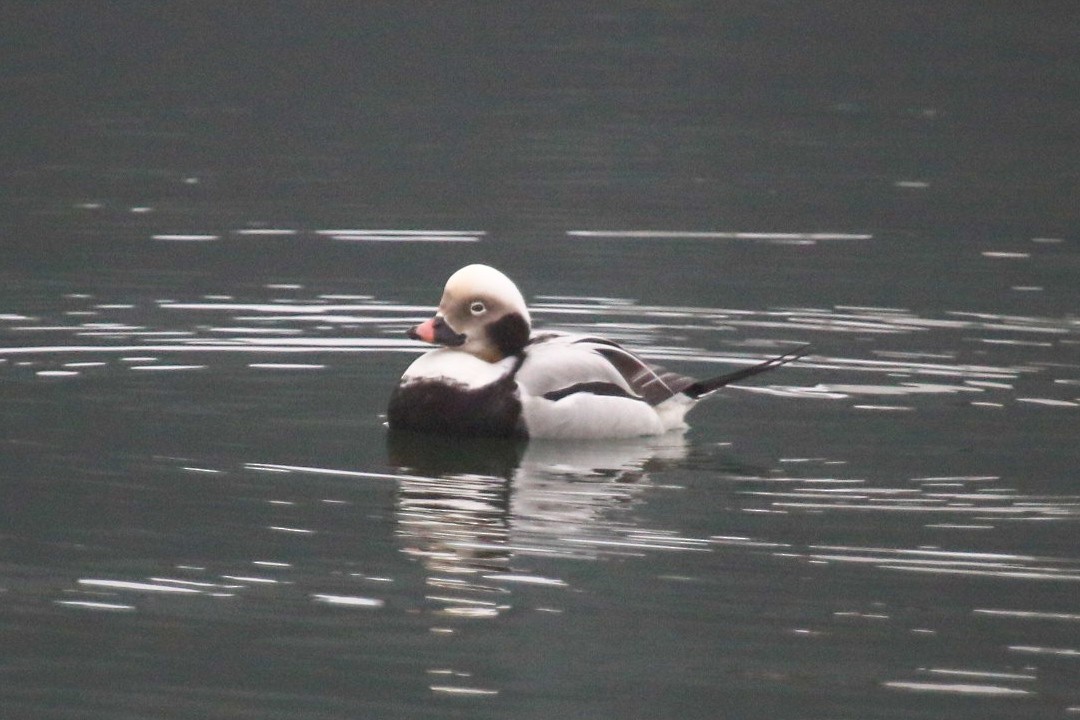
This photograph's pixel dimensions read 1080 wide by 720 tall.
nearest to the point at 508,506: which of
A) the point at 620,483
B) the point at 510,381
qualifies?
the point at 620,483

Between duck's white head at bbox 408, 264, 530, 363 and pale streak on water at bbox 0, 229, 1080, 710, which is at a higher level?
duck's white head at bbox 408, 264, 530, 363

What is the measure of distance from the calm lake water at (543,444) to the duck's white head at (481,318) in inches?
20.7

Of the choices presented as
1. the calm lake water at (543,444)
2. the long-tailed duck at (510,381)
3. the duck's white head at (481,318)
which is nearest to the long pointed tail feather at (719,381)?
the long-tailed duck at (510,381)

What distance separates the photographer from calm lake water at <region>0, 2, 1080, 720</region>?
7.73 metres

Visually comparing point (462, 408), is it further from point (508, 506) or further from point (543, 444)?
point (508, 506)

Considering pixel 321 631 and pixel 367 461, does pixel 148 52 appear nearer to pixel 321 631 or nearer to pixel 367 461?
pixel 367 461

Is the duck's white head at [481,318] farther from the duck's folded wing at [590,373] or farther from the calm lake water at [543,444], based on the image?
the calm lake water at [543,444]

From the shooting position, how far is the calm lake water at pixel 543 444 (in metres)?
7.73

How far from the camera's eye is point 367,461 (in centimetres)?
1083

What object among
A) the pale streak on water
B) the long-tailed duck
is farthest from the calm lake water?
the long-tailed duck

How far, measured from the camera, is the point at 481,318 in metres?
11.5

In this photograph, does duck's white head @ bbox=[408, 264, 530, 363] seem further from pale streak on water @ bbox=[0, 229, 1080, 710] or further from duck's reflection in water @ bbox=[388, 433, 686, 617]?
pale streak on water @ bbox=[0, 229, 1080, 710]

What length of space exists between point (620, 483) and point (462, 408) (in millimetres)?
1144

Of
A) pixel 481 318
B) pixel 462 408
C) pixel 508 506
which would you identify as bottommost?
pixel 508 506
